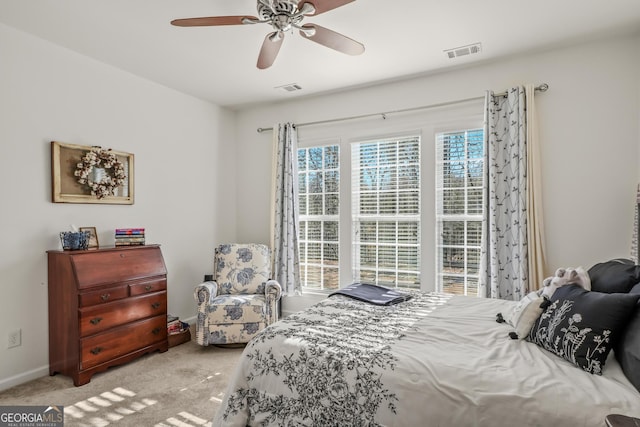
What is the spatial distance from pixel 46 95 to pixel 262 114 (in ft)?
7.78

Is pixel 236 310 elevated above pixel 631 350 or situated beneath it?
situated beneath

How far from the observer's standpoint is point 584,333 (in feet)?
4.97

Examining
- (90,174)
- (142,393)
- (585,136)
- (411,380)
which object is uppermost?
(585,136)

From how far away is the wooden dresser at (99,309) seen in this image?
2717 mm

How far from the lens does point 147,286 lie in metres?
3.25

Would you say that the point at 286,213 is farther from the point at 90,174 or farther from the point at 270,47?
the point at 270,47

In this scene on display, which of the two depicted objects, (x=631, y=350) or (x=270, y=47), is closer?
(x=631, y=350)

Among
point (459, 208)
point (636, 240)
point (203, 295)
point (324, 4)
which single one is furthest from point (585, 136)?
point (203, 295)

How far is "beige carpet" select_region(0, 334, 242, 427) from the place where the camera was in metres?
2.25

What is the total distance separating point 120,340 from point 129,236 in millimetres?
937

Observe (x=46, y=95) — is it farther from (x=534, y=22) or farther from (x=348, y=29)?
(x=534, y=22)

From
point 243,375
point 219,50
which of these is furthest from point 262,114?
point 243,375

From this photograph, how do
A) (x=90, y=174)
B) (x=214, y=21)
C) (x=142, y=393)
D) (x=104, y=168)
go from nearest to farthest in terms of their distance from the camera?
(x=214, y=21)
(x=142, y=393)
(x=90, y=174)
(x=104, y=168)


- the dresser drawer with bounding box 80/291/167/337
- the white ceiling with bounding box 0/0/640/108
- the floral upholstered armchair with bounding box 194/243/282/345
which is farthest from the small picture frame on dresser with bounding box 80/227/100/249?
the white ceiling with bounding box 0/0/640/108
